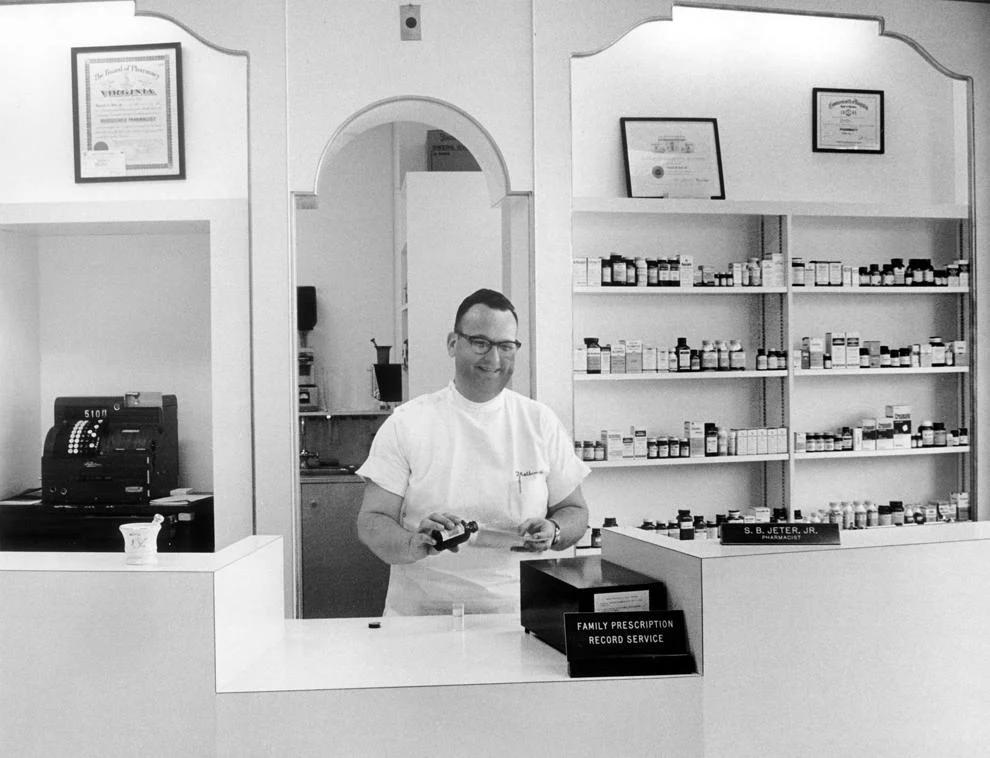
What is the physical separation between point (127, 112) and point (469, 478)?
2809mm

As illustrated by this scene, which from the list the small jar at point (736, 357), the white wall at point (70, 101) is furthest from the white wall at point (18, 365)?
the small jar at point (736, 357)

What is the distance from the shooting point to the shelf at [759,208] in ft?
15.9

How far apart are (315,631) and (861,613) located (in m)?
1.31

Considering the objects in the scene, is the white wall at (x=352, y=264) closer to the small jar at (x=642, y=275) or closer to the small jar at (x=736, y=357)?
the small jar at (x=642, y=275)

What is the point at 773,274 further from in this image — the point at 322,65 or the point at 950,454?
the point at 322,65

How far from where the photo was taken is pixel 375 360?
7.09m

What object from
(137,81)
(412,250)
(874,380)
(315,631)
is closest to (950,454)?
(874,380)

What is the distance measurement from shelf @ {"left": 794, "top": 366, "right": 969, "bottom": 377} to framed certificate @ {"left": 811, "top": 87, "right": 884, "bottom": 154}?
Result: 3.91 ft

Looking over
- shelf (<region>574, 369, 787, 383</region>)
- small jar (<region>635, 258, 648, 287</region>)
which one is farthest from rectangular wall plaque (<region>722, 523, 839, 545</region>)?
small jar (<region>635, 258, 648, 287</region>)

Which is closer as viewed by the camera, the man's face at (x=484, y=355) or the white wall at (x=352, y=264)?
the man's face at (x=484, y=355)

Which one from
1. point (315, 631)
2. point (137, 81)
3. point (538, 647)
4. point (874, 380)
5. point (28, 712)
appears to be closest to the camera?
point (28, 712)

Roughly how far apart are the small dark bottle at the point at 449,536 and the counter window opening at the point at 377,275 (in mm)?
1707

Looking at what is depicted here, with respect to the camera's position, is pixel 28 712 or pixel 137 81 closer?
pixel 28 712

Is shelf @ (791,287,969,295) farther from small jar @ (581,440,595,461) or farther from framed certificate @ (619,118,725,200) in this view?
small jar @ (581,440,595,461)
